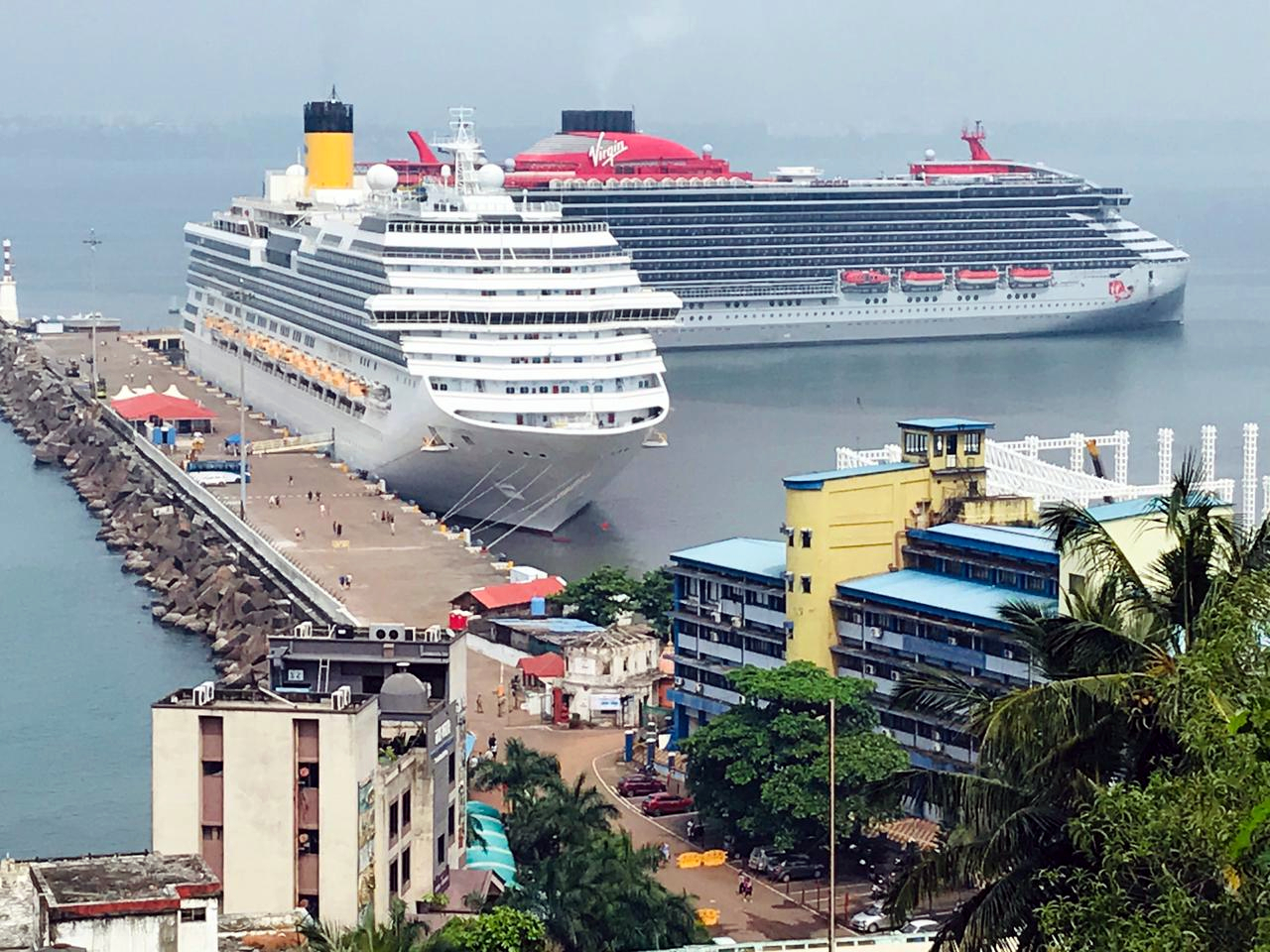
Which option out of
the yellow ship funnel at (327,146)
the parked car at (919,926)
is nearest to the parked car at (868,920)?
the parked car at (919,926)

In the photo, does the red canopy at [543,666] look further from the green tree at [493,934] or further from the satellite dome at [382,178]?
the satellite dome at [382,178]

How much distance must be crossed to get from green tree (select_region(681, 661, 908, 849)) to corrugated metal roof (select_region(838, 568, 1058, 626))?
2.99 ft

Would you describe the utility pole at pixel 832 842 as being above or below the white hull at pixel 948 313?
above

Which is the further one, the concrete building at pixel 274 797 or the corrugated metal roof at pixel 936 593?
the corrugated metal roof at pixel 936 593

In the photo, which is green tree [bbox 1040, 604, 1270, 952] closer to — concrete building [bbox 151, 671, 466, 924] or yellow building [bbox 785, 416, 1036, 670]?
concrete building [bbox 151, 671, 466, 924]

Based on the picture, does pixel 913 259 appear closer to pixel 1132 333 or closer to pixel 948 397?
pixel 1132 333

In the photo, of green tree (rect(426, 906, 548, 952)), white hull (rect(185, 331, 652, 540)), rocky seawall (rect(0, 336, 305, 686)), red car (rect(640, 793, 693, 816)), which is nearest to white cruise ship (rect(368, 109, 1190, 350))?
rocky seawall (rect(0, 336, 305, 686))

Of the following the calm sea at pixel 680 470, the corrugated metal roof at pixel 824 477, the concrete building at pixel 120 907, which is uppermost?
the corrugated metal roof at pixel 824 477

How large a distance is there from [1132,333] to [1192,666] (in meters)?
81.2

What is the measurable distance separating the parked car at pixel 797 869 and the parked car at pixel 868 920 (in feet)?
4.37

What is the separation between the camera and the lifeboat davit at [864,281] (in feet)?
283

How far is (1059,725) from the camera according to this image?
34.7ft

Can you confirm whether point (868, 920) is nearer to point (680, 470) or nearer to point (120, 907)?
point (120, 907)

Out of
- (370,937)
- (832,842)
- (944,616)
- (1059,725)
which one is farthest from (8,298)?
(1059,725)
